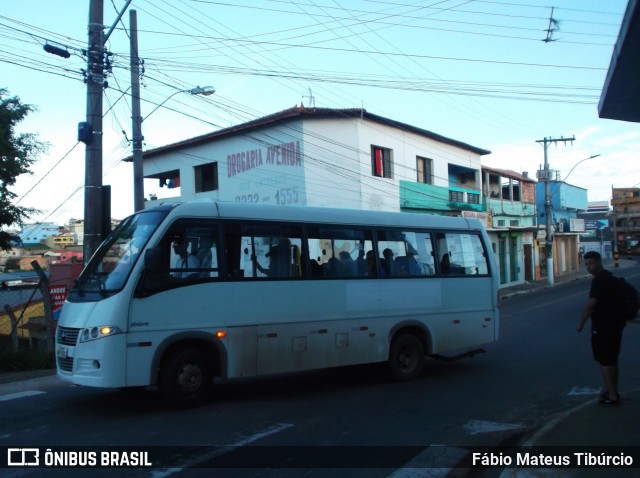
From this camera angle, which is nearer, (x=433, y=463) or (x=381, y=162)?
(x=433, y=463)

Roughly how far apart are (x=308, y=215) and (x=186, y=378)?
314 centimetres

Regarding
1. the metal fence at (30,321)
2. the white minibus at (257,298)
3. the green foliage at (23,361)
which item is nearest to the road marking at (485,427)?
the white minibus at (257,298)

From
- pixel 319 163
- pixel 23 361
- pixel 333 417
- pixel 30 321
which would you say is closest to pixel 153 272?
pixel 333 417

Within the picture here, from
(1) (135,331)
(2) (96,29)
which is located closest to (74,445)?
(1) (135,331)

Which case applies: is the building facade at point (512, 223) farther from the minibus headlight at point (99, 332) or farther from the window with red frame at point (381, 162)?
the minibus headlight at point (99, 332)

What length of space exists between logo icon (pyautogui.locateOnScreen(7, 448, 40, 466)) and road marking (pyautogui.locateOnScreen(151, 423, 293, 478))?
1375mm

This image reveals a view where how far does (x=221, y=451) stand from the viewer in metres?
6.11

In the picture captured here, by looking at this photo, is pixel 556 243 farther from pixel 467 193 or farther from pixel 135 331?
pixel 135 331

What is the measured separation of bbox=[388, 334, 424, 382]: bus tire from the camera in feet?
33.7

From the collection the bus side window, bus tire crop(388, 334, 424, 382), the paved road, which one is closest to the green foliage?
the paved road

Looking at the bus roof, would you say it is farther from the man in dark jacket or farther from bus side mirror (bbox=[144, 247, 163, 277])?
the man in dark jacket

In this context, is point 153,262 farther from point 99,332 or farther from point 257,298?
point 257,298

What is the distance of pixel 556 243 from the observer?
53.4 meters

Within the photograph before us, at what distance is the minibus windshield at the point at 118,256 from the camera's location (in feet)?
25.4
